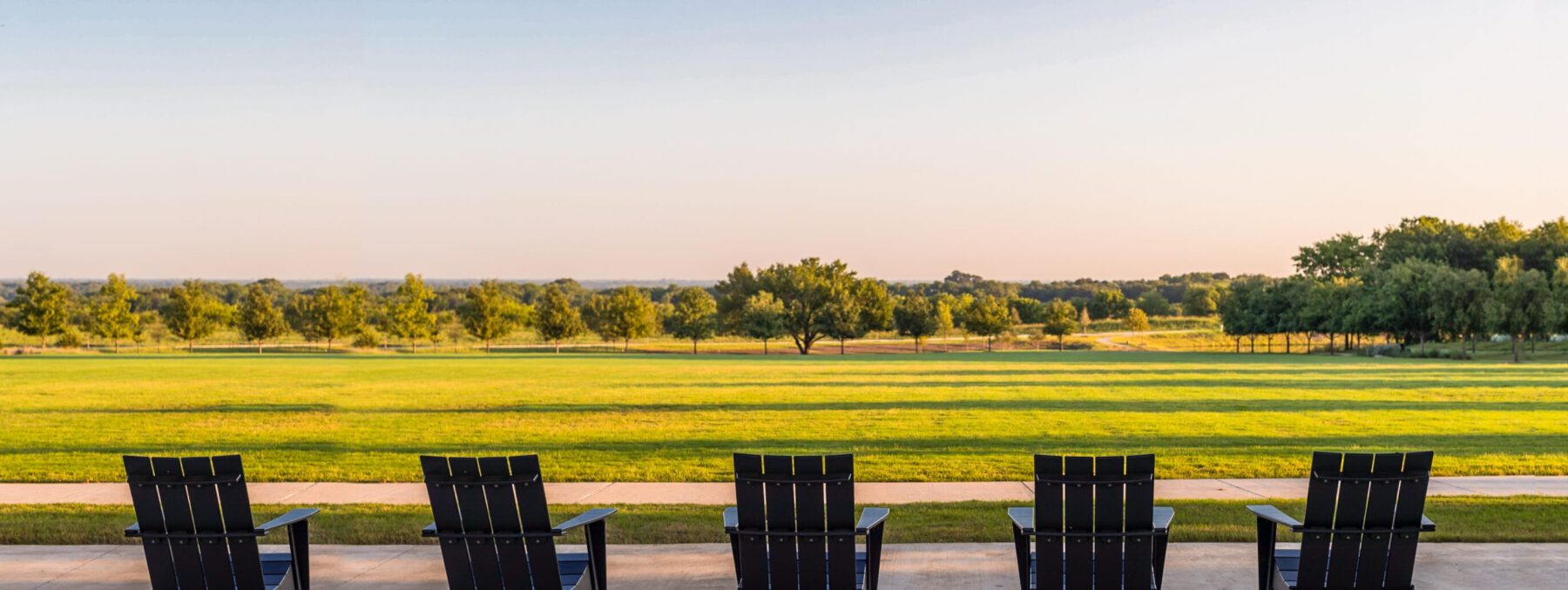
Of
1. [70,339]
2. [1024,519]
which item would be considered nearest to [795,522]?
[1024,519]

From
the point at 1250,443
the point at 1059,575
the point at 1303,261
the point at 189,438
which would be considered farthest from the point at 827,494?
the point at 1303,261

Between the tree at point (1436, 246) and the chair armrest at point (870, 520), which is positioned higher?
the tree at point (1436, 246)

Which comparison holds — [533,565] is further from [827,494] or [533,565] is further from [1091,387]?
[1091,387]

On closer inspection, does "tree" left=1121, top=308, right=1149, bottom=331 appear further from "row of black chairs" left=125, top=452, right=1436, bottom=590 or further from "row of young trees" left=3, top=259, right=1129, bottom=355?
"row of black chairs" left=125, top=452, right=1436, bottom=590

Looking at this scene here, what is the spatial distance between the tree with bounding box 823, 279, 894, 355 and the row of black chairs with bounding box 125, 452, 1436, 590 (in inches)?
3523

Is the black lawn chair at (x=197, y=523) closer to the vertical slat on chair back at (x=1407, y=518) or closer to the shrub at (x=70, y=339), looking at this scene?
the vertical slat on chair back at (x=1407, y=518)

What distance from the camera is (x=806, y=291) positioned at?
101m

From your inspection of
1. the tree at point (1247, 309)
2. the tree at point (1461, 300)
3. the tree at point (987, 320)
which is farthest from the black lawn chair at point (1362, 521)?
the tree at point (987, 320)

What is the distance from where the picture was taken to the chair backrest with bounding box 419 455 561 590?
18.5ft

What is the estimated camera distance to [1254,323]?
89250 mm

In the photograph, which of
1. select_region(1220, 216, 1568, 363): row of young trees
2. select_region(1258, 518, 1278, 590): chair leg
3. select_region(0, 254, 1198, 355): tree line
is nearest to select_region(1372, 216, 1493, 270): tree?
select_region(1220, 216, 1568, 363): row of young trees

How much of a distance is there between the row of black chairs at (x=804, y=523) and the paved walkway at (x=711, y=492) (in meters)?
5.35

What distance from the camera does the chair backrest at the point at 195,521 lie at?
5.75 metres

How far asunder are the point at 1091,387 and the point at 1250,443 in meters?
15.0
